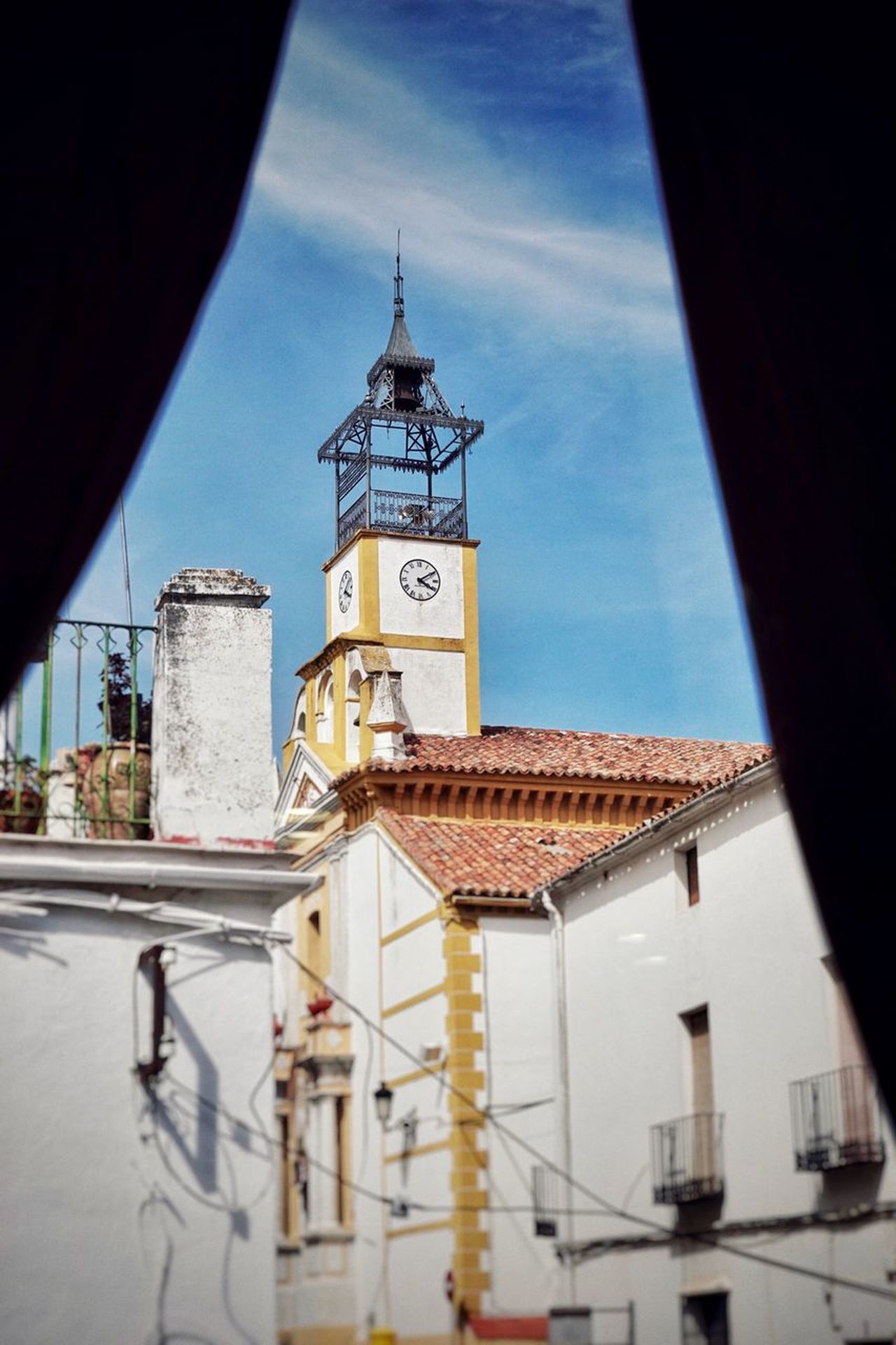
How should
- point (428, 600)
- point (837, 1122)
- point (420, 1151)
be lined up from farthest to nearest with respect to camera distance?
point (428, 600)
point (420, 1151)
point (837, 1122)

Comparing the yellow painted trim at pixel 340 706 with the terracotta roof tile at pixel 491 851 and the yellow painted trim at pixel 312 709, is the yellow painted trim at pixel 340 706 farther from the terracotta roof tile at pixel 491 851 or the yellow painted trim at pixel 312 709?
the terracotta roof tile at pixel 491 851

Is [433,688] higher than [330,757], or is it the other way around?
[433,688]

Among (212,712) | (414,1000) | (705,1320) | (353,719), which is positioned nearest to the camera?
(212,712)

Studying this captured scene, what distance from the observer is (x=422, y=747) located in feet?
48.6

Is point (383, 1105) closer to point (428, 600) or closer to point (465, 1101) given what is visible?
point (465, 1101)

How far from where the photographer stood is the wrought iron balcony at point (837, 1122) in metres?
7.02

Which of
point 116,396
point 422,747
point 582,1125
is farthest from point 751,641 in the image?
point 422,747

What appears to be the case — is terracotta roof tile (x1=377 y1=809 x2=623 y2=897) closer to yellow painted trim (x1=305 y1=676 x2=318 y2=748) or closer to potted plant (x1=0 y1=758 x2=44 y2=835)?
yellow painted trim (x1=305 y1=676 x2=318 y2=748)

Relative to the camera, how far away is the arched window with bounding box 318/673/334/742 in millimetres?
17031

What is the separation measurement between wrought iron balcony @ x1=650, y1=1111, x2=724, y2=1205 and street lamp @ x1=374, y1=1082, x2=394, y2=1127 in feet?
9.06

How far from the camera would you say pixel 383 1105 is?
11.2 meters

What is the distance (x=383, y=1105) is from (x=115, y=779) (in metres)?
7.07

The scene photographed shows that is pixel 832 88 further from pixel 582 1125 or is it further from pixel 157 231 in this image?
pixel 582 1125

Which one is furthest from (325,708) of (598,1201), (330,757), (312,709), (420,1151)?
(598,1201)
